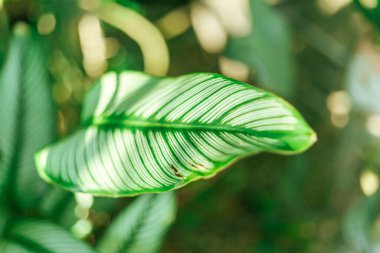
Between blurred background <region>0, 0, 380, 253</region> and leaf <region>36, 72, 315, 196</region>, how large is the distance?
242 mm

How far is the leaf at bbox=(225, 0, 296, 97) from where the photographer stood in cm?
116

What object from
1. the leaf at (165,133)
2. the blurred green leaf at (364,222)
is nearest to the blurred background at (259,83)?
the blurred green leaf at (364,222)

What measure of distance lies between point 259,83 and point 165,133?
0.92 metres

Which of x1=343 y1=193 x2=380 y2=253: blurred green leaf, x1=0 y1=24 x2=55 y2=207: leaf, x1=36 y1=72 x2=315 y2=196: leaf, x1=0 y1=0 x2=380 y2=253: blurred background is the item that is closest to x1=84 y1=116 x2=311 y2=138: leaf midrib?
x1=36 y1=72 x2=315 y2=196: leaf

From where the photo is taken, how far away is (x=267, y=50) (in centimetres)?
118

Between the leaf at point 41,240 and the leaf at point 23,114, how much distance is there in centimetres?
7

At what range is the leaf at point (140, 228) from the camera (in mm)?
762

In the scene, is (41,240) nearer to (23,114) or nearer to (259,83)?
(23,114)

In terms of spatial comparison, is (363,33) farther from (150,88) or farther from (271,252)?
(150,88)

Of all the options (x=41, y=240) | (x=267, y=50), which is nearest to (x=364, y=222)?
(x=267, y=50)

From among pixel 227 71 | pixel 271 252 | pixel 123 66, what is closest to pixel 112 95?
pixel 123 66

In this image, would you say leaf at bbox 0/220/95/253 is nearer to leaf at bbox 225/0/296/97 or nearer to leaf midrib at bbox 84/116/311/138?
leaf midrib at bbox 84/116/311/138

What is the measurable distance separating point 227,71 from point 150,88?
772 mm

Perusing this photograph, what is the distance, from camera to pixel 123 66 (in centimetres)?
108
